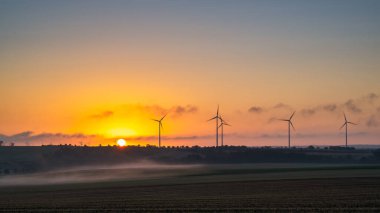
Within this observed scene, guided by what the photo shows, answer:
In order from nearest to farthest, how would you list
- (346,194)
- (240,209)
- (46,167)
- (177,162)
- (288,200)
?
(240,209) < (288,200) < (346,194) < (46,167) < (177,162)

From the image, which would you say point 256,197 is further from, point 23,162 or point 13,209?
point 23,162

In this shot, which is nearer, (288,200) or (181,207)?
(181,207)

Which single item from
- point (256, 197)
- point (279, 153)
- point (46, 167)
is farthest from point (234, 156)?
point (256, 197)

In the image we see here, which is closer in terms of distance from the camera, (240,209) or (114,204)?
(240,209)

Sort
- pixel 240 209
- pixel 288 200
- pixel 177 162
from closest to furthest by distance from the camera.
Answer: pixel 240 209 → pixel 288 200 → pixel 177 162

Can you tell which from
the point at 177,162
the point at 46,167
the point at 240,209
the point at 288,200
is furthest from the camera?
the point at 177,162

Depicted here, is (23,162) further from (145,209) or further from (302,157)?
(145,209)

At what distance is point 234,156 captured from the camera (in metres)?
193

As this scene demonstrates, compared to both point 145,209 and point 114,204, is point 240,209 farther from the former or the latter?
point 114,204

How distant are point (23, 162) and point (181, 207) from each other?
492ft

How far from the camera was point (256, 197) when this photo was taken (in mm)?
54219

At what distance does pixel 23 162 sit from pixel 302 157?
290ft

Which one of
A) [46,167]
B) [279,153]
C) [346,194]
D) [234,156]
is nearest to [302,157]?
[279,153]

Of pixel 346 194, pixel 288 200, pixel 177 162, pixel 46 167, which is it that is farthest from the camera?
pixel 177 162
